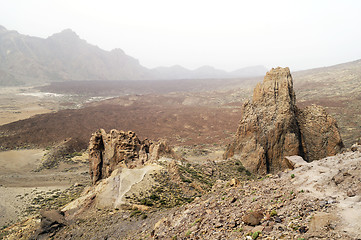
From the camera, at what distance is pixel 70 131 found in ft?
205

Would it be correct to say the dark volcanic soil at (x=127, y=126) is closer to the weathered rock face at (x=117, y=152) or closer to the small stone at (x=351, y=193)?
the weathered rock face at (x=117, y=152)

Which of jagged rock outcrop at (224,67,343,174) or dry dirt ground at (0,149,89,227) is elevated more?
jagged rock outcrop at (224,67,343,174)

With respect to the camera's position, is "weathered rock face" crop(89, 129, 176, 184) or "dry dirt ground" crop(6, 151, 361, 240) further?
"weathered rock face" crop(89, 129, 176, 184)

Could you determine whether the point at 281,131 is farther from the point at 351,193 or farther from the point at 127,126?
the point at 127,126

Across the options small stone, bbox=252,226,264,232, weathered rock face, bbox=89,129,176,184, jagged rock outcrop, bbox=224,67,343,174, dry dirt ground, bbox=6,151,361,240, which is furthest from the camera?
weathered rock face, bbox=89,129,176,184

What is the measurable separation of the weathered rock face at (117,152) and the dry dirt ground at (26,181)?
326 inches

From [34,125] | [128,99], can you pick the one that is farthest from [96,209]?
[128,99]

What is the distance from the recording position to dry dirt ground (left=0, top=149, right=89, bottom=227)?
24.0 meters

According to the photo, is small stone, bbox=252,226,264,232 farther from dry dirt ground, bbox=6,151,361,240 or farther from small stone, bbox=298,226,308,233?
small stone, bbox=298,226,308,233

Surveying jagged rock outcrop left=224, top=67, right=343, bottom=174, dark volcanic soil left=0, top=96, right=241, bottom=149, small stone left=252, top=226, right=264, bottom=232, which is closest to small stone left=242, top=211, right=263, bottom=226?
small stone left=252, top=226, right=264, bottom=232

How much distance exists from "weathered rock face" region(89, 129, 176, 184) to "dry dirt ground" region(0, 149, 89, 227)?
8.27 meters

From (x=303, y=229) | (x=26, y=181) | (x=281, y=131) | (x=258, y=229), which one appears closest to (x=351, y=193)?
(x=303, y=229)

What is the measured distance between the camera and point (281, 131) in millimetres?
22562

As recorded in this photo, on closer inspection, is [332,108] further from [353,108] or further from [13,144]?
[13,144]
